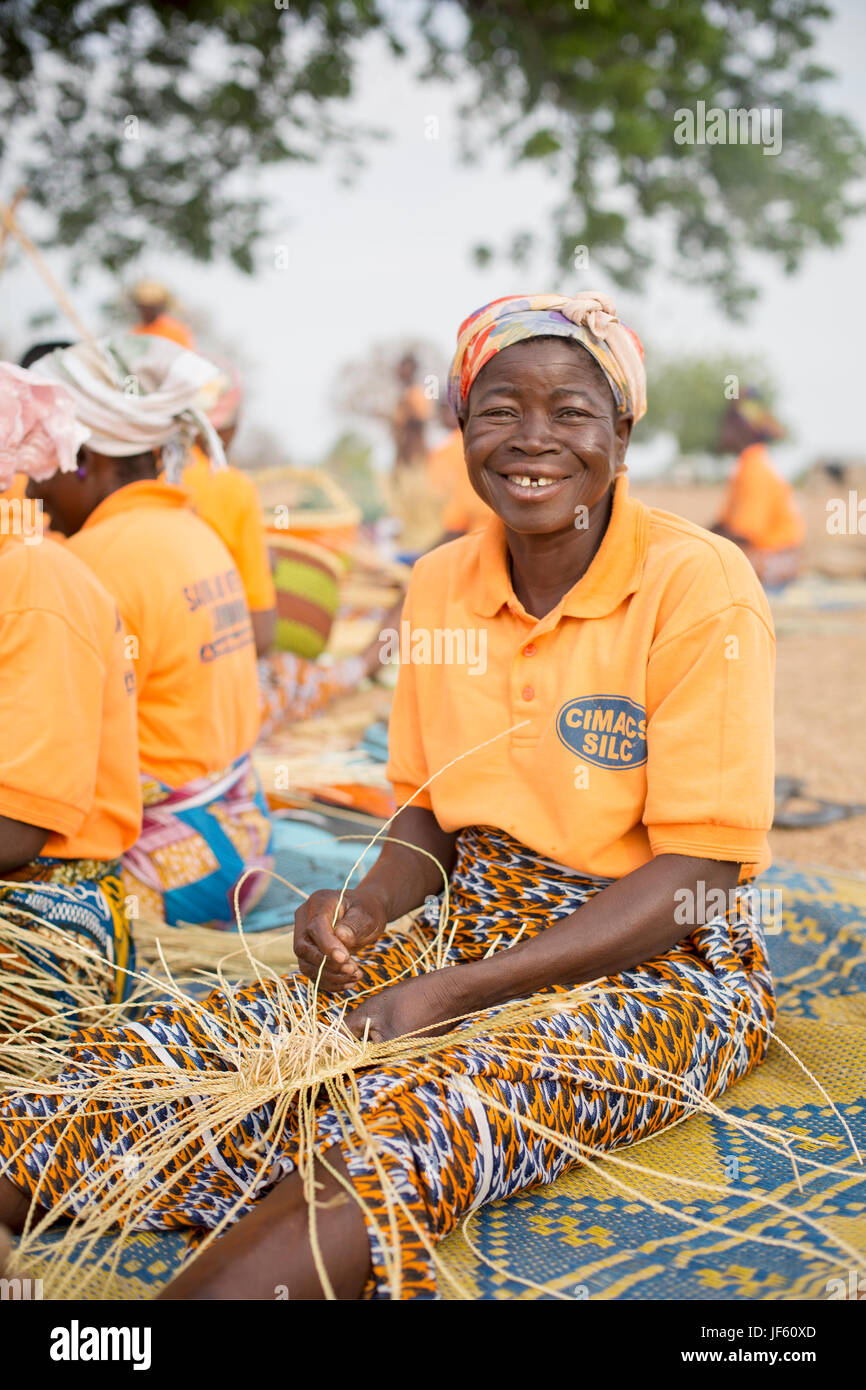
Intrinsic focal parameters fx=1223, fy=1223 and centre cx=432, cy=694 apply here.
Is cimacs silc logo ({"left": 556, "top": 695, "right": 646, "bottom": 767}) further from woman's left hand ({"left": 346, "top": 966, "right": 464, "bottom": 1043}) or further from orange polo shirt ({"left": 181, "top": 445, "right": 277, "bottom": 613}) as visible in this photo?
orange polo shirt ({"left": 181, "top": 445, "right": 277, "bottom": 613})

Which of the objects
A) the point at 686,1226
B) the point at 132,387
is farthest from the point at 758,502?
the point at 686,1226

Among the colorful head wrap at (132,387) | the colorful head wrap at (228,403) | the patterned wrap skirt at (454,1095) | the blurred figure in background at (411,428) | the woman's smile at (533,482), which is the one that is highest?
the blurred figure in background at (411,428)

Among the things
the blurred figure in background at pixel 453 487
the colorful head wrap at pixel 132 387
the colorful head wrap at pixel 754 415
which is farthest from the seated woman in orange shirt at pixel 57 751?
the colorful head wrap at pixel 754 415

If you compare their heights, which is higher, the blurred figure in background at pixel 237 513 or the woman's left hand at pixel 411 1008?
the blurred figure in background at pixel 237 513

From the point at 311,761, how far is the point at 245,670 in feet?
5.68

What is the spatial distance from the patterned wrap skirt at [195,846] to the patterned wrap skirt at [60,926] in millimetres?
438

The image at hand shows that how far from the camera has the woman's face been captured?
2.01m

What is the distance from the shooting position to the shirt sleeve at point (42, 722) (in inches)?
79.9

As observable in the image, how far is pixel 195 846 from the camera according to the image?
9.46ft

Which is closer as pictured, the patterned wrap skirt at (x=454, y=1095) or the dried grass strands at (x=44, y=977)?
the patterned wrap skirt at (x=454, y=1095)

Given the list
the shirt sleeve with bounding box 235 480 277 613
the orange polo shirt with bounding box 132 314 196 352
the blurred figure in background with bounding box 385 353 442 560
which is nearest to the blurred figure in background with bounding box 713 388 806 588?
the blurred figure in background with bounding box 385 353 442 560

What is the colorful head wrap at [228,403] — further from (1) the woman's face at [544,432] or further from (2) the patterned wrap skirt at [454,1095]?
(2) the patterned wrap skirt at [454,1095]

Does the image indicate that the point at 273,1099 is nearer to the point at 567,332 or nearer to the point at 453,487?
the point at 567,332

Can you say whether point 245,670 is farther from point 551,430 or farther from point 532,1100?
point 532,1100
